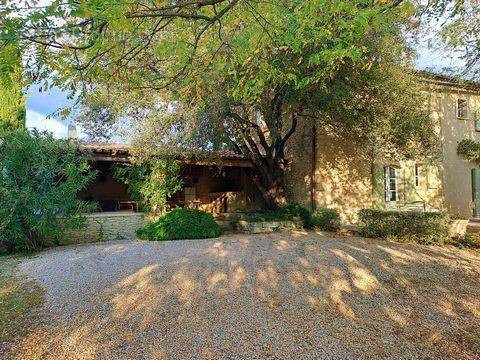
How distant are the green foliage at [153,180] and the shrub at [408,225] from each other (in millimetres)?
5993

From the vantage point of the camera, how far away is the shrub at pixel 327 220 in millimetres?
12086

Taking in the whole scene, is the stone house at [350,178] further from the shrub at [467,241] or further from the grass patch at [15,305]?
the grass patch at [15,305]

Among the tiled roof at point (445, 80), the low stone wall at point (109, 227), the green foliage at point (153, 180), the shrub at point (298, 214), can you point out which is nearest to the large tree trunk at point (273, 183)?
the shrub at point (298, 214)

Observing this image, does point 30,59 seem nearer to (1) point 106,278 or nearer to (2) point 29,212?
(1) point 106,278

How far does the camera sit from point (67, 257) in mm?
7926

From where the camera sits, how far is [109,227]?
431 inches

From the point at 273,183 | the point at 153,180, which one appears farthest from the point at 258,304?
the point at 273,183

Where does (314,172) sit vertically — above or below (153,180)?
above

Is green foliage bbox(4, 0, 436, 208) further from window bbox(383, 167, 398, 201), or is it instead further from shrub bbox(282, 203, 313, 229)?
window bbox(383, 167, 398, 201)

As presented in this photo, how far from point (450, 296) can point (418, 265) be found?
1363 mm

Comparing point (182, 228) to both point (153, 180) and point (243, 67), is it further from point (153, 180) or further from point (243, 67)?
point (243, 67)

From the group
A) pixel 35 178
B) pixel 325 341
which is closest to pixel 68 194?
pixel 35 178

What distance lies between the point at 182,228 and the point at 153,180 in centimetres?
254

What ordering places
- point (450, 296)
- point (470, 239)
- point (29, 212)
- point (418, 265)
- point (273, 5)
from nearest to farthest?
1. point (273, 5)
2. point (450, 296)
3. point (418, 265)
4. point (29, 212)
5. point (470, 239)
